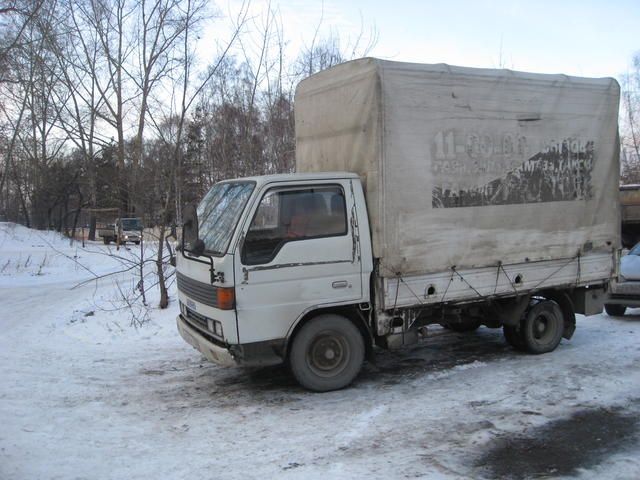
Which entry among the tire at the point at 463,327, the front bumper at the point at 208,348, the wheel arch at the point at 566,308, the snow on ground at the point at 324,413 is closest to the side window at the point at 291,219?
the front bumper at the point at 208,348

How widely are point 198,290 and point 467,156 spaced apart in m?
3.33

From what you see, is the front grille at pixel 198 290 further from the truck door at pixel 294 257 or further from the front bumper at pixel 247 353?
the front bumper at pixel 247 353

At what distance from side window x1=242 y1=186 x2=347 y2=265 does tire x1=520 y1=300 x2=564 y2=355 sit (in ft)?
9.66

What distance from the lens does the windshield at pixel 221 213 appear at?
577 centimetres

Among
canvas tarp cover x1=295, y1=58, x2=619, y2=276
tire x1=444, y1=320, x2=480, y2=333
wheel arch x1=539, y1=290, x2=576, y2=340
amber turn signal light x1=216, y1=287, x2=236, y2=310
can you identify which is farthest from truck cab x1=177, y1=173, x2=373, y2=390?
wheel arch x1=539, y1=290, x2=576, y2=340

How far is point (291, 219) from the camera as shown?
5.82 meters

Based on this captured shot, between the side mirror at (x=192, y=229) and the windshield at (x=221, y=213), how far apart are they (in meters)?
0.17

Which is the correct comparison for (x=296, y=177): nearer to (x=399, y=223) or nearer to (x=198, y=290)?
(x=399, y=223)

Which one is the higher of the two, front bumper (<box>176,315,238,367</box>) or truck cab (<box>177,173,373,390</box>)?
truck cab (<box>177,173,373,390</box>)

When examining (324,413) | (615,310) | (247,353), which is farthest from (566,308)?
(247,353)

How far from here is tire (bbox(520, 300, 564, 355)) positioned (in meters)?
7.26

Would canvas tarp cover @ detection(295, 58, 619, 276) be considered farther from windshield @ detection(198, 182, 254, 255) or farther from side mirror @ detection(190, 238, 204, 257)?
side mirror @ detection(190, 238, 204, 257)

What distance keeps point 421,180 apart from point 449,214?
21.0 inches

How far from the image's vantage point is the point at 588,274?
7.43 metres
